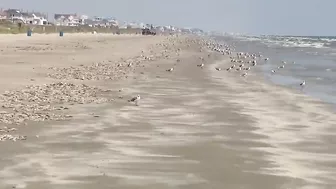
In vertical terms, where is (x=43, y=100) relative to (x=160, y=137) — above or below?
below

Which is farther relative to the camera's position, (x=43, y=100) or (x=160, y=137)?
(x=43, y=100)

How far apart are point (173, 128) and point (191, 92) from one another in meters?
7.85

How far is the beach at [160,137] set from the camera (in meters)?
8.31

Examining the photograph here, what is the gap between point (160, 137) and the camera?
11.5 meters

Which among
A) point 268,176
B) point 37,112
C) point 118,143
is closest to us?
point 268,176

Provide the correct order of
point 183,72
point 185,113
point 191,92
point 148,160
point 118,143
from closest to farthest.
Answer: point 148,160 < point 118,143 < point 185,113 < point 191,92 < point 183,72

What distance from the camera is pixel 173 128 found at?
1266 centimetres

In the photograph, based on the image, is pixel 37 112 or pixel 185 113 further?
pixel 185 113

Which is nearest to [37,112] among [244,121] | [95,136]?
[95,136]

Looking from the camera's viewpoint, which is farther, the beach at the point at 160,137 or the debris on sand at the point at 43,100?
the debris on sand at the point at 43,100

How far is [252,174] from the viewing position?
8672mm

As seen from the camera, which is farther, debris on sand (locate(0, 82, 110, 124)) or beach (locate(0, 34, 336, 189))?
debris on sand (locate(0, 82, 110, 124))

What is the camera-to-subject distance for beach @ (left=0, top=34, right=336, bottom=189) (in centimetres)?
831

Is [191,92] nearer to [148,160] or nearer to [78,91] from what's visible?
[78,91]
